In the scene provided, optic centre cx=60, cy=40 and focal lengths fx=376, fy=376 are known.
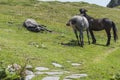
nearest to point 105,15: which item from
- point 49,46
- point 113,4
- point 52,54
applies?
point 49,46

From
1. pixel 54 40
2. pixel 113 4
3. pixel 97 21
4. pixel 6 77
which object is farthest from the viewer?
pixel 113 4

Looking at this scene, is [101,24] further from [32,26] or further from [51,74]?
[51,74]

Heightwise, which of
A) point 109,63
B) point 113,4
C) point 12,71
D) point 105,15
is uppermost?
point 12,71

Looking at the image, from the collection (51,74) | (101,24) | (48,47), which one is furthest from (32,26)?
(51,74)

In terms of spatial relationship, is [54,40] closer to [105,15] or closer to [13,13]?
[13,13]

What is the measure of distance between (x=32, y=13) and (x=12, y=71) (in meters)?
32.8

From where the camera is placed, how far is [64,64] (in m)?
22.7

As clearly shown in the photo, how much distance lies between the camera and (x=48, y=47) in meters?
28.5

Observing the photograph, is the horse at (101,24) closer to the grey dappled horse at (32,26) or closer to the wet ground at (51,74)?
the grey dappled horse at (32,26)

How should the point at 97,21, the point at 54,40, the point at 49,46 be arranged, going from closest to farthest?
the point at 49,46, the point at 54,40, the point at 97,21

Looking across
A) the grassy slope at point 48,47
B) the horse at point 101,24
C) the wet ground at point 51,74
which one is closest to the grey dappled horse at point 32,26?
the grassy slope at point 48,47

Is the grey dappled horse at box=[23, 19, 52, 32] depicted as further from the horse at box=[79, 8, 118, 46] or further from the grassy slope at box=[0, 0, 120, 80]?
the horse at box=[79, 8, 118, 46]

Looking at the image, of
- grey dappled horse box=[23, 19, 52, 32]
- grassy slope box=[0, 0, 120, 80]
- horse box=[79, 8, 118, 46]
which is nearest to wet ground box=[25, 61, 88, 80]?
grassy slope box=[0, 0, 120, 80]

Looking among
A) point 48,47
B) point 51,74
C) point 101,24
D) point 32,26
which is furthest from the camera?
point 32,26
